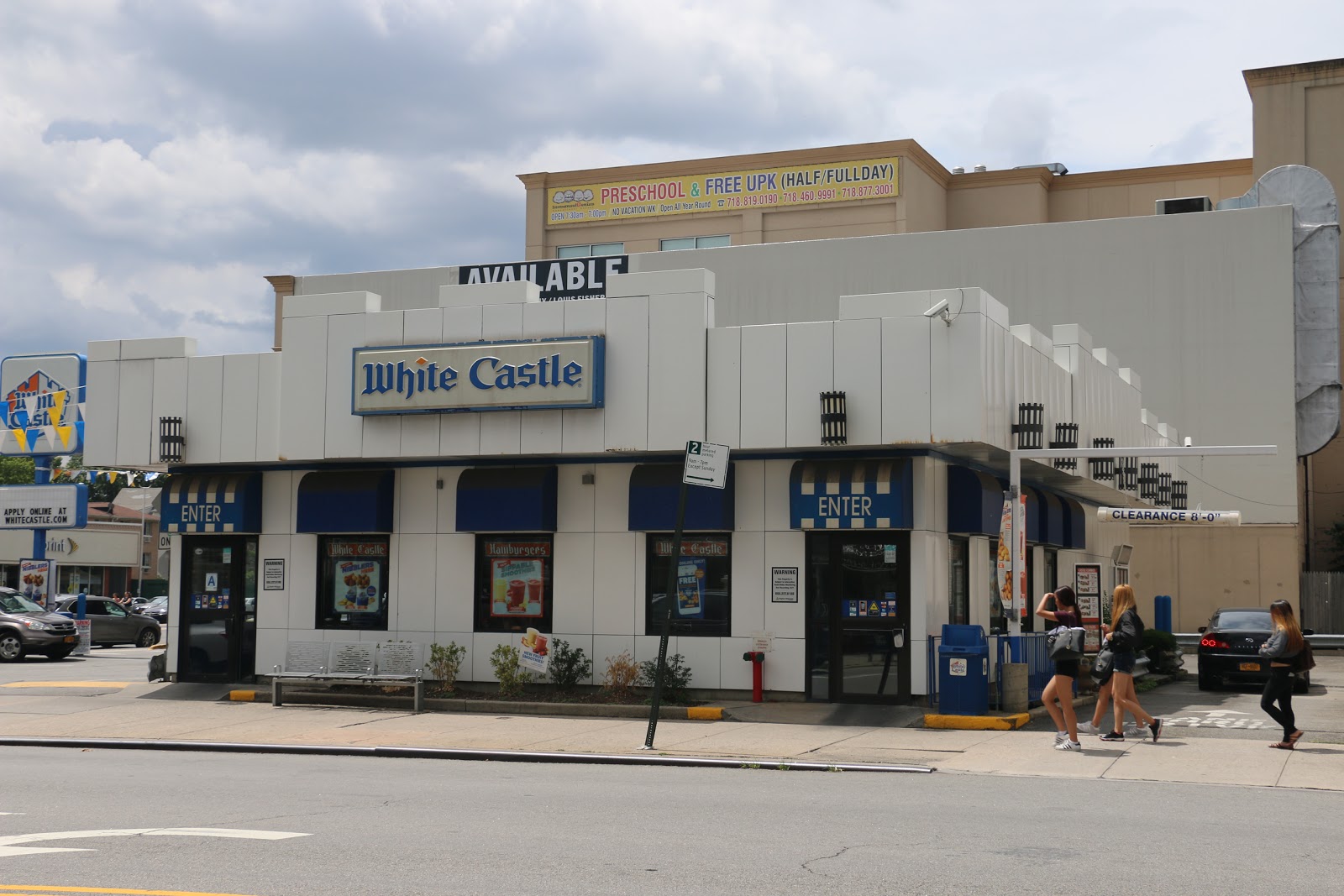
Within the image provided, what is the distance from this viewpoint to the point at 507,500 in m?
21.0

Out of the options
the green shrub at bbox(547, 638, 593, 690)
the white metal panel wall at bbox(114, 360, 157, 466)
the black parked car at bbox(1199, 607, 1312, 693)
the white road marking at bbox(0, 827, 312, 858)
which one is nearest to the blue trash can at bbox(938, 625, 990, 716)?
the green shrub at bbox(547, 638, 593, 690)

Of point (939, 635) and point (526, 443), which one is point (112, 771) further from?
point (939, 635)

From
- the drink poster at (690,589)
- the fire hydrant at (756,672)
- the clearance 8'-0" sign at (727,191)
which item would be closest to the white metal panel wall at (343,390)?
the drink poster at (690,589)

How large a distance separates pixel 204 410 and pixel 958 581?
39.4 ft

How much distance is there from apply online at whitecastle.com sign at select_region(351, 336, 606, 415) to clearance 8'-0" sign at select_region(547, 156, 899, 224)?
36.3 metres

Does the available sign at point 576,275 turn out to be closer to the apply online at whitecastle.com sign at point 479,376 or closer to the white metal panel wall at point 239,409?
the apply online at whitecastle.com sign at point 479,376

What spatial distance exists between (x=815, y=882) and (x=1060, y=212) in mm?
52425

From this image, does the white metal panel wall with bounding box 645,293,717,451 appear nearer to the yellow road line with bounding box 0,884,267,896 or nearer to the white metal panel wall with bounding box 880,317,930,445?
the white metal panel wall with bounding box 880,317,930,445

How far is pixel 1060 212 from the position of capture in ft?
187

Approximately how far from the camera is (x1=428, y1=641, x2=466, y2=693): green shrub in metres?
21.0

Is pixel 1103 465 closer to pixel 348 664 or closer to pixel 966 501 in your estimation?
pixel 966 501

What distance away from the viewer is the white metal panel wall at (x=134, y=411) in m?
22.7

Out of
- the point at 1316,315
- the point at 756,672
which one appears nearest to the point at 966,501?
the point at 756,672

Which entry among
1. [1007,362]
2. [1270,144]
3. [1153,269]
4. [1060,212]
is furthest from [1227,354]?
[1007,362]
